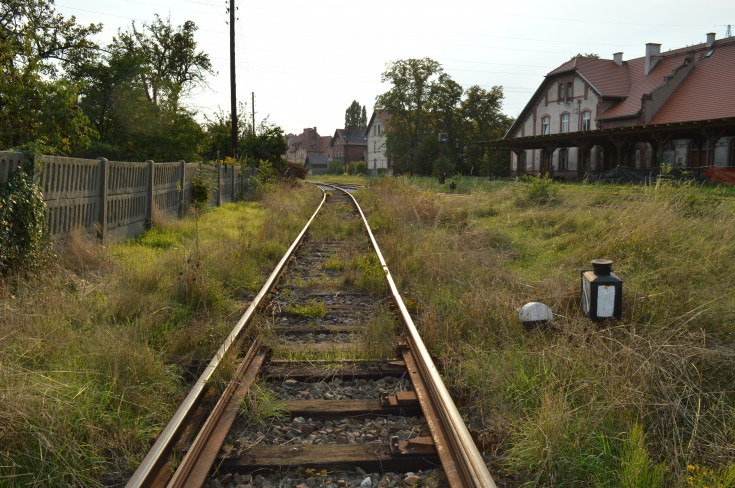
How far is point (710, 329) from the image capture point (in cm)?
458

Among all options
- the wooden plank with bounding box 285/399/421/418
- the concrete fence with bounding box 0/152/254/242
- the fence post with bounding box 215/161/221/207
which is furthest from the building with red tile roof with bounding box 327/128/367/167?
the wooden plank with bounding box 285/399/421/418

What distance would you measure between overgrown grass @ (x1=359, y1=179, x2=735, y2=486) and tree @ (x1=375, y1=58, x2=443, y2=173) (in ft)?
187

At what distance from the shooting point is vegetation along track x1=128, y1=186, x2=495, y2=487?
109 inches

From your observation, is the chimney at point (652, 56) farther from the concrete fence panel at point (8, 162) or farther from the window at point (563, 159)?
the concrete fence panel at point (8, 162)

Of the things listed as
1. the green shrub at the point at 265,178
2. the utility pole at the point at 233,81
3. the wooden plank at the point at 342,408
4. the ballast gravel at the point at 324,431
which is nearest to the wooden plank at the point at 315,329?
the wooden plank at the point at 342,408

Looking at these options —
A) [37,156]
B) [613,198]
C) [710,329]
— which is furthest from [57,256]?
[613,198]

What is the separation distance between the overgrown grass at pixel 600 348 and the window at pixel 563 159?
3841 cm

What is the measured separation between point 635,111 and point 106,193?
38950 mm

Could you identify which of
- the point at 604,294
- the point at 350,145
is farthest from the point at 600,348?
the point at 350,145

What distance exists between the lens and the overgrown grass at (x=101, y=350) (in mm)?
2818

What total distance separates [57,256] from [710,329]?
6691 millimetres

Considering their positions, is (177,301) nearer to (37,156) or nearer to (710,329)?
(37,156)

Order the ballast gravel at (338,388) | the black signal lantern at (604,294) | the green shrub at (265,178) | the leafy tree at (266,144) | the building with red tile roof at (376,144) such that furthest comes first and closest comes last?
the building with red tile roof at (376,144) < the leafy tree at (266,144) < the green shrub at (265,178) < the black signal lantern at (604,294) < the ballast gravel at (338,388)

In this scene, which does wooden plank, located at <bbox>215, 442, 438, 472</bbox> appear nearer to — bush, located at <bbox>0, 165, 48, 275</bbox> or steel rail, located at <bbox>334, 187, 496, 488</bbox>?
steel rail, located at <bbox>334, 187, 496, 488</bbox>
